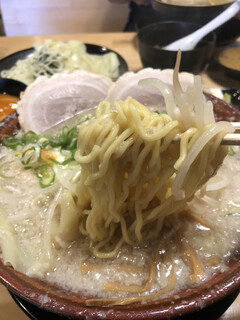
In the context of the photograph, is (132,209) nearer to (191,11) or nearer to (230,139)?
(230,139)

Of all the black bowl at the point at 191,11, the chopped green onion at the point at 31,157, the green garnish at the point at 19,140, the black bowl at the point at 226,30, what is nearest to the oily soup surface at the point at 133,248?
the chopped green onion at the point at 31,157

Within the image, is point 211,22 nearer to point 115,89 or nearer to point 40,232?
point 115,89

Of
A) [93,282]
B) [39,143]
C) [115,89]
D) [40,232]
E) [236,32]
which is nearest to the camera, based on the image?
[93,282]

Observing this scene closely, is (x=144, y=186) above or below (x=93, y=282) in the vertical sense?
above

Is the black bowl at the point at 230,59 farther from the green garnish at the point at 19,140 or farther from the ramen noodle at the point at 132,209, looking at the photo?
the green garnish at the point at 19,140

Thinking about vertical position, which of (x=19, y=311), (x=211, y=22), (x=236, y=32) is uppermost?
(x=211, y=22)

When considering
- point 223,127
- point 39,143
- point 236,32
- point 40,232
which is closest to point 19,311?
point 40,232

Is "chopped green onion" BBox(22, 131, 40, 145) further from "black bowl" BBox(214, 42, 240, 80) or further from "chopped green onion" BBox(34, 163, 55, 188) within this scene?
"black bowl" BBox(214, 42, 240, 80)

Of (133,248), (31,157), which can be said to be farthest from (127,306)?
(31,157)
